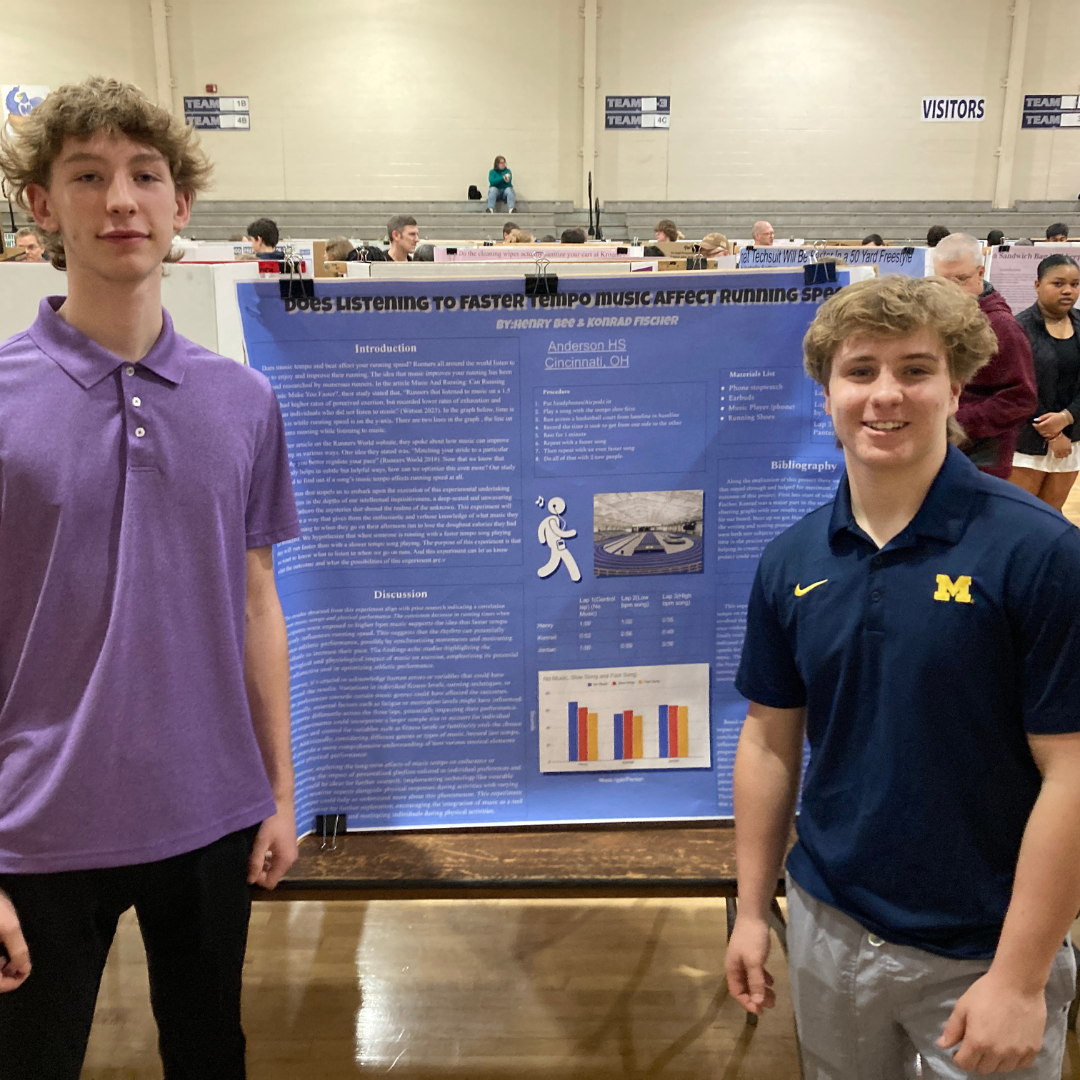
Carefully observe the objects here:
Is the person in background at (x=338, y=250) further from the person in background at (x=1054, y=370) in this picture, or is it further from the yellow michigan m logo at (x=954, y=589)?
the yellow michigan m logo at (x=954, y=589)

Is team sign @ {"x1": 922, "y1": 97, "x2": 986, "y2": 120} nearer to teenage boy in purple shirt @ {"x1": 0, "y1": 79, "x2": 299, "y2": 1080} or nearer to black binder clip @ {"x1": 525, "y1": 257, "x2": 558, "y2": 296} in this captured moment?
black binder clip @ {"x1": 525, "y1": 257, "x2": 558, "y2": 296}

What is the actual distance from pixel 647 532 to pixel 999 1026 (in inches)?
45.0

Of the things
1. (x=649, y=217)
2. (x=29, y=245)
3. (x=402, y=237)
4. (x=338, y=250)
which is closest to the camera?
(x=338, y=250)

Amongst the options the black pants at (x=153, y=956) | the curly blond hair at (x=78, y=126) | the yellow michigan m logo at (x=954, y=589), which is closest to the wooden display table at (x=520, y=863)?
the black pants at (x=153, y=956)

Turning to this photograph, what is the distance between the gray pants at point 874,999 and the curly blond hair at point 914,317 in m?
0.83

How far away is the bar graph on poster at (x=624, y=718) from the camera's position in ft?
6.80

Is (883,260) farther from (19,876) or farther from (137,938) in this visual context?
(19,876)

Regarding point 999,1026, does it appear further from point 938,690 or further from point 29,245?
point 29,245

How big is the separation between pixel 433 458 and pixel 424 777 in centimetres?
76

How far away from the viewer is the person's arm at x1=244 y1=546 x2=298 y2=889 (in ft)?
4.83

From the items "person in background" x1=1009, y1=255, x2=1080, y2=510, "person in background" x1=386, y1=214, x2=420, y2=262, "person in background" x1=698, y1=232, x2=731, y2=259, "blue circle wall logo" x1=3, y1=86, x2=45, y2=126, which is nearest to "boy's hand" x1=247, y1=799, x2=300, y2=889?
"person in background" x1=1009, y1=255, x2=1080, y2=510

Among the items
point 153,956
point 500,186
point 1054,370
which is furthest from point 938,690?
point 500,186

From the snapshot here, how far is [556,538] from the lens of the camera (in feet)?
6.59

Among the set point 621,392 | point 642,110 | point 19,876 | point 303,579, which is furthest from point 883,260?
point 642,110
